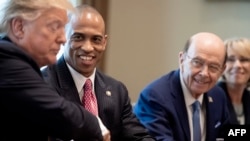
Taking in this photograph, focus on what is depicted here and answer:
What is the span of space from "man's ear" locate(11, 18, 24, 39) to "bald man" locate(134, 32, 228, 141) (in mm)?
951

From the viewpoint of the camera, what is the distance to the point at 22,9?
Answer: 49.9 inches

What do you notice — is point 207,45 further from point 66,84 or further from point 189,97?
point 66,84

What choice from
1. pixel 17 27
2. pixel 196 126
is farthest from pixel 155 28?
pixel 17 27

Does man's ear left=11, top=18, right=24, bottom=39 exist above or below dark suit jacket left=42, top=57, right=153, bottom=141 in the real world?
above

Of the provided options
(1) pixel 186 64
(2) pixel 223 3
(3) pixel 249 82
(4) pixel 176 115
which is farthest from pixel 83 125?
(2) pixel 223 3

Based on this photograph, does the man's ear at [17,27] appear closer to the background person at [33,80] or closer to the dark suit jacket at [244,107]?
the background person at [33,80]

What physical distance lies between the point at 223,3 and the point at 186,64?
1.23 meters

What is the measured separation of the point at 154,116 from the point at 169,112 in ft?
0.24

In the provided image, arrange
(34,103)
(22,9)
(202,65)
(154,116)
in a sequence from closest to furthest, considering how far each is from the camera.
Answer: (34,103)
(22,9)
(154,116)
(202,65)

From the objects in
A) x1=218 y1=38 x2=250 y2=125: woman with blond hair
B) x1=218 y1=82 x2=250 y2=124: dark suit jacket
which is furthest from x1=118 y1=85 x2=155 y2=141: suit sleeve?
x1=218 y1=38 x2=250 y2=125: woman with blond hair

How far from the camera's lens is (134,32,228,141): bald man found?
2.09 m

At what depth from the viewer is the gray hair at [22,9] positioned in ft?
4.14

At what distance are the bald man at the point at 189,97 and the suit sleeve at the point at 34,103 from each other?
891mm

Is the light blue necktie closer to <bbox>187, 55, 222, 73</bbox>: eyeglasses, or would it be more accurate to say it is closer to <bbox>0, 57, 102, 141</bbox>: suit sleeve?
<bbox>187, 55, 222, 73</bbox>: eyeglasses
